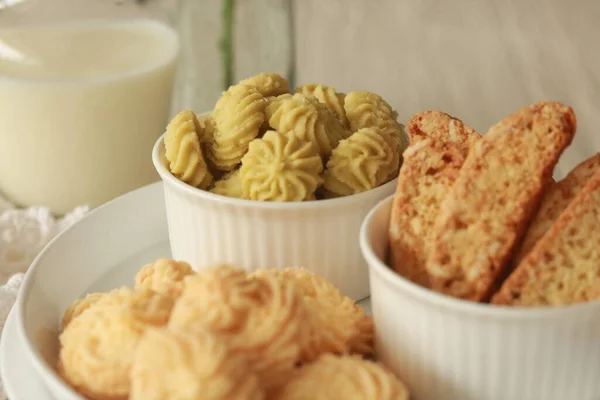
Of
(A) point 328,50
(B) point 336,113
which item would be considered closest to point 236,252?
(B) point 336,113

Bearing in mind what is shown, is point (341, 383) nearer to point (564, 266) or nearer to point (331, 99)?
point (564, 266)

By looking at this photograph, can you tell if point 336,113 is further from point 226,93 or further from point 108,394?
point 108,394

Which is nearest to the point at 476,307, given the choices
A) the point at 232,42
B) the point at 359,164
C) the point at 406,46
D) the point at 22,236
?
the point at 359,164

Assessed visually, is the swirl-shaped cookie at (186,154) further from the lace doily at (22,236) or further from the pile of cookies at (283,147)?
the lace doily at (22,236)

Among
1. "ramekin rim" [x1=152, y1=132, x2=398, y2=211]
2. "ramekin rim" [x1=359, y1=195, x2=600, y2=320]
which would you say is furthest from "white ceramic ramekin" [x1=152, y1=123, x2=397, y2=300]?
"ramekin rim" [x1=359, y1=195, x2=600, y2=320]

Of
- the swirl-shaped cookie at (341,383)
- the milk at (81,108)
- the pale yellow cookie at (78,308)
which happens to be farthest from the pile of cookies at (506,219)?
the milk at (81,108)

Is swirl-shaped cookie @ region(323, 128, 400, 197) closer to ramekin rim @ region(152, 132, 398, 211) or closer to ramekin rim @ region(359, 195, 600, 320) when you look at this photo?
ramekin rim @ region(152, 132, 398, 211)
